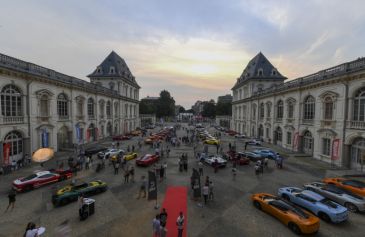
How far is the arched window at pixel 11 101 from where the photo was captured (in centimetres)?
2048

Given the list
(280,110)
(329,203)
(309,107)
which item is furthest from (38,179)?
(280,110)

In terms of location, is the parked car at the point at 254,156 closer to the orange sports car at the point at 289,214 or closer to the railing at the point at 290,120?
the railing at the point at 290,120

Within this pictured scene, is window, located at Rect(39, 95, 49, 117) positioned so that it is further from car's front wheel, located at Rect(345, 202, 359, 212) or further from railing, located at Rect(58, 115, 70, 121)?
car's front wheel, located at Rect(345, 202, 359, 212)

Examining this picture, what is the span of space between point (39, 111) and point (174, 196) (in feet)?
72.2

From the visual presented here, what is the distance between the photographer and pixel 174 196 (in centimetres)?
1438

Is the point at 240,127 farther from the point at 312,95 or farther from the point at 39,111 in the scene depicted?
the point at 39,111

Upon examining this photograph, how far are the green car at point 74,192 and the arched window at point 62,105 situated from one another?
19.4 meters

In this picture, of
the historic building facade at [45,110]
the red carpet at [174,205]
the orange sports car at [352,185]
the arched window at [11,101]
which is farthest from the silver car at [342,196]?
the arched window at [11,101]

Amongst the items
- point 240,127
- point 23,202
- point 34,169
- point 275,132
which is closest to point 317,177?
point 275,132

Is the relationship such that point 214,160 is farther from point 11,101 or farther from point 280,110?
point 11,101

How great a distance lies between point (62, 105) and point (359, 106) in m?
38.7

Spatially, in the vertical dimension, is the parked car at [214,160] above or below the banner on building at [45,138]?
below

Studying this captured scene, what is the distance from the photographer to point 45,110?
26.5m

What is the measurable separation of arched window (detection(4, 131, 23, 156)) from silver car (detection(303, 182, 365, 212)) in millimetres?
29287
